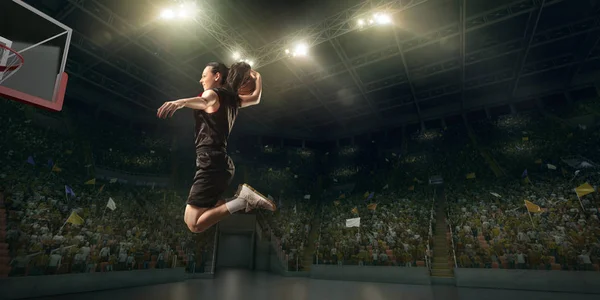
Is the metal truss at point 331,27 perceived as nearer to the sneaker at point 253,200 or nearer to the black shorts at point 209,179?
the black shorts at point 209,179

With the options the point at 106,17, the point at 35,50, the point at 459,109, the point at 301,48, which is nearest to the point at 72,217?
the point at 35,50

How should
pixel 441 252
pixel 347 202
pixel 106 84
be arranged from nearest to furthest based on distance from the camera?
1. pixel 441 252
2. pixel 106 84
3. pixel 347 202

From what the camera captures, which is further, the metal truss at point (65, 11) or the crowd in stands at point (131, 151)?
the crowd in stands at point (131, 151)

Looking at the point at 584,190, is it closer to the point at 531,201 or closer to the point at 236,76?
the point at 531,201

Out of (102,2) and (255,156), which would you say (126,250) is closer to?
(102,2)

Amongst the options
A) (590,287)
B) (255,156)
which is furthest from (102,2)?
(590,287)

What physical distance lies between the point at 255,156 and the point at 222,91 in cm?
2198

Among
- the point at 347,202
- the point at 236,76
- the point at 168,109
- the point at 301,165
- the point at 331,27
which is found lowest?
the point at 168,109

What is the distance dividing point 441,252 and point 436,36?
10.1 m

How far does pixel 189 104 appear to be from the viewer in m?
2.06

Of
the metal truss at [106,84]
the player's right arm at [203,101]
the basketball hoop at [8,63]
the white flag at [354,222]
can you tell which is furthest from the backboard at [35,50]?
the metal truss at [106,84]

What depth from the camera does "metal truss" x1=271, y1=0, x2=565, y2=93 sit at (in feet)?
39.9

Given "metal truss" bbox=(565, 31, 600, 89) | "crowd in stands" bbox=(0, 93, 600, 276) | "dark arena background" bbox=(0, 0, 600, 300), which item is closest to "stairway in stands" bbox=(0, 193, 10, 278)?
"dark arena background" bbox=(0, 0, 600, 300)

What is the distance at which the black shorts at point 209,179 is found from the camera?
225 cm
